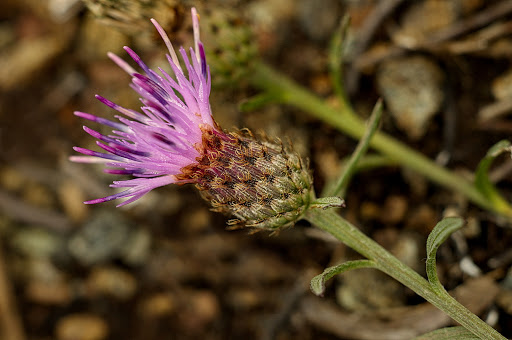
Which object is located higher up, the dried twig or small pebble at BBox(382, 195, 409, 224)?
the dried twig

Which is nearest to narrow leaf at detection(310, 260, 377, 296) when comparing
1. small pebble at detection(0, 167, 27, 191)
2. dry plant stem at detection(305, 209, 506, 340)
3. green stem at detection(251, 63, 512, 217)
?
dry plant stem at detection(305, 209, 506, 340)

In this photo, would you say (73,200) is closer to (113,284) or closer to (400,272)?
(113,284)

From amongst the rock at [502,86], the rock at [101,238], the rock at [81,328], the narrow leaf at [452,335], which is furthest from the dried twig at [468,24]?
the rock at [81,328]

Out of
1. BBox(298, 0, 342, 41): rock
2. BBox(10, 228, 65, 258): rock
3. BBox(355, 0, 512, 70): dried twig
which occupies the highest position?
BBox(298, 0, 342, 41): rock

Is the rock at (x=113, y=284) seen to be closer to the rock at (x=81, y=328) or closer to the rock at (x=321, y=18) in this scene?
the rock at (x=81, y=328)

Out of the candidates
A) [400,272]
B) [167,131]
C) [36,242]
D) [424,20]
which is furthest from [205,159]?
[36,242]

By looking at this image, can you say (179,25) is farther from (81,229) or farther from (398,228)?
(81,229)

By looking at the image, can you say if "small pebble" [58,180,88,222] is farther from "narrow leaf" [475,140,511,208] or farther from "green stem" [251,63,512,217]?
"narrow leaf" [475,140,511,208]

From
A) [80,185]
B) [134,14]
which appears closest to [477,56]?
[134,14]
